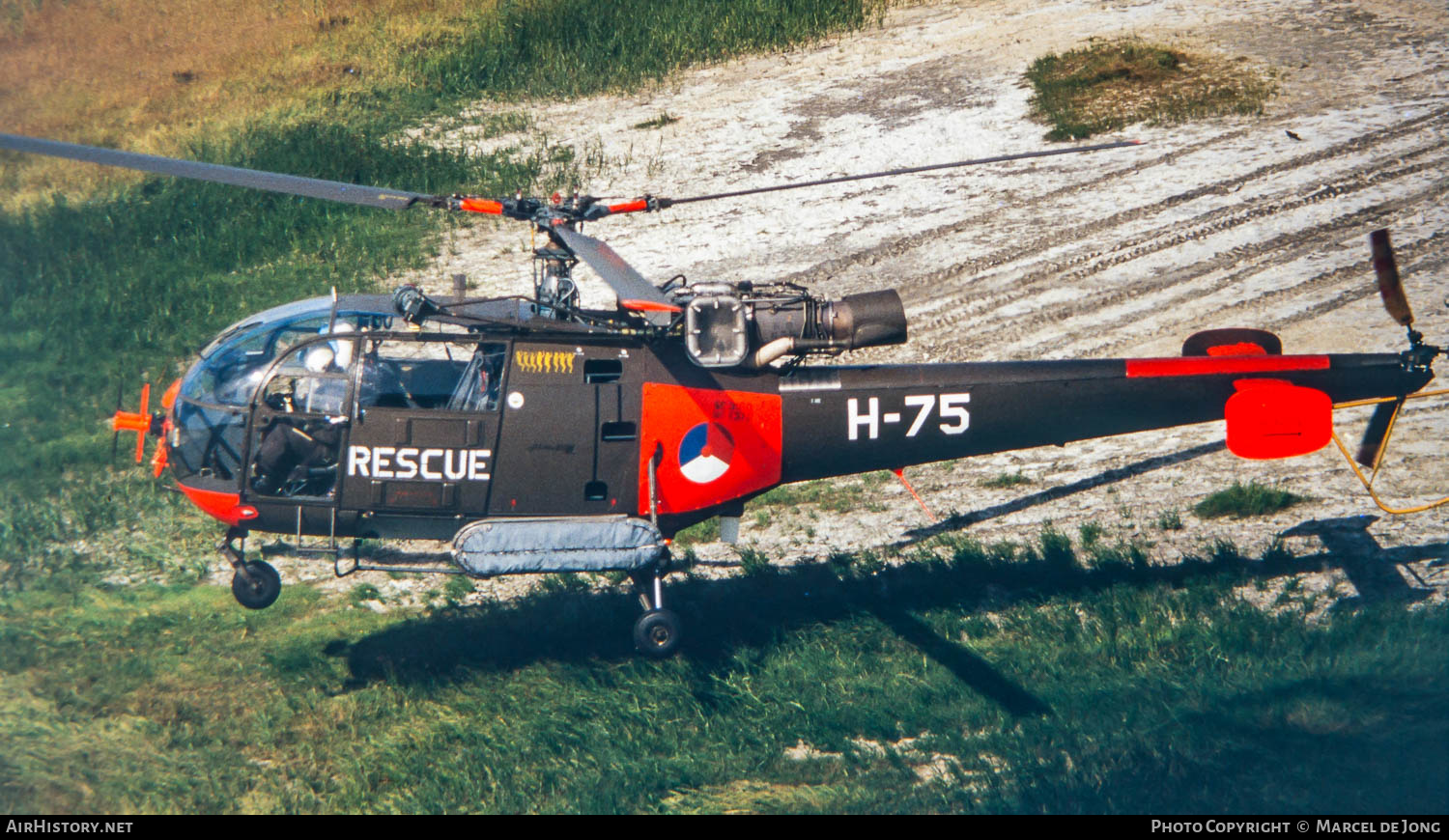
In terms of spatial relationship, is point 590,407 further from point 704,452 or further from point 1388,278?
point 1388,278

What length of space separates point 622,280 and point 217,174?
313 cm

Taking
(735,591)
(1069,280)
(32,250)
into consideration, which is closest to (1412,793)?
(735,591)

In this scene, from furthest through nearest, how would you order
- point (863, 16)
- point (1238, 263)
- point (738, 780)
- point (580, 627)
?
point (863, 16)
point (1238, 263)
point (580, 627)
point (738, 780)

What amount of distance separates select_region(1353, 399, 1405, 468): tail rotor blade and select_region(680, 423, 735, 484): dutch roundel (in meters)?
5.92

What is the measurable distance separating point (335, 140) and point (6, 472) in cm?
851

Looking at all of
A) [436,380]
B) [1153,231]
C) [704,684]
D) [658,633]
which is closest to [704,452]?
[658,633]

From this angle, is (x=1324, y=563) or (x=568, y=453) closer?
(x=568, y=453)

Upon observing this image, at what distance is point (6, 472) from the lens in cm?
1317

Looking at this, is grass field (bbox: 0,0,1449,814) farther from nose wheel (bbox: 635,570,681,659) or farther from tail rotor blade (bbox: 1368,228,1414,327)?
tail rotor blade (bbox: 1368,228,1414,327)

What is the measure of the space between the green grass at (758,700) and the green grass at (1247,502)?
90cm

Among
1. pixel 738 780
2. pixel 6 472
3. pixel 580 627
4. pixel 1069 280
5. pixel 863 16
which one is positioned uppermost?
pixel 863 16

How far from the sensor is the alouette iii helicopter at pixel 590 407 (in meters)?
8.78

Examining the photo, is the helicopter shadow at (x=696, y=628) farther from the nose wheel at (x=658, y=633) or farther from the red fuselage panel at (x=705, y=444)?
the red fuselage panel at (x=705, y=444)

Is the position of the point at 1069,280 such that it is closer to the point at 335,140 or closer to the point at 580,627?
the point at 580,627
